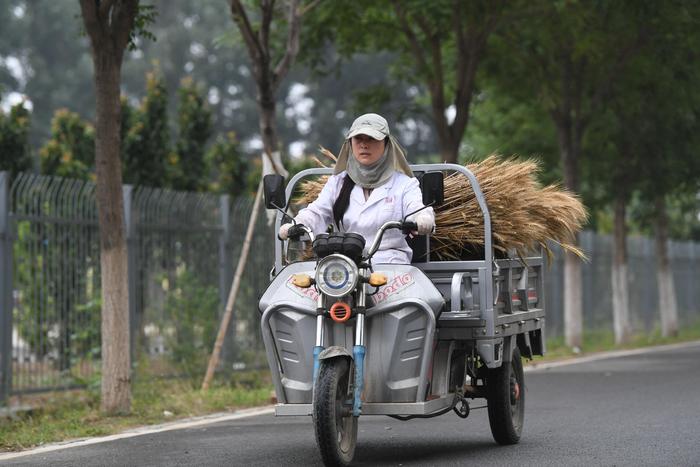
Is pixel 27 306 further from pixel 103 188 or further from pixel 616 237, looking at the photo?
pixel 616 237

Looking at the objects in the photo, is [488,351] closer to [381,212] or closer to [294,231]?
[381,212]

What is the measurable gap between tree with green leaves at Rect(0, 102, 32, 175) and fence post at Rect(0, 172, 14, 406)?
500 centimetres

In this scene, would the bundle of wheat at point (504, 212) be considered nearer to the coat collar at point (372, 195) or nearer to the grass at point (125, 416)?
the coat collar at point (372, 195)

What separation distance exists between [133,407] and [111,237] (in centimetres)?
166

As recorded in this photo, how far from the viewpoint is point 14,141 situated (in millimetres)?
18922

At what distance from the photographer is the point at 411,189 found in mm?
8953

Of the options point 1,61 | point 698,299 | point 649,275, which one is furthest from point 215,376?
point 1,61

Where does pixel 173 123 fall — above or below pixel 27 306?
above

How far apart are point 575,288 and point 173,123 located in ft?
110

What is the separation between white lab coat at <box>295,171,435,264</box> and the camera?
29.1ft

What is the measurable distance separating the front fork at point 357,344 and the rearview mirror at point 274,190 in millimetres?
728

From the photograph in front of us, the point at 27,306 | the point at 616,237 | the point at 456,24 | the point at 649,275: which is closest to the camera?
the point at 27,306

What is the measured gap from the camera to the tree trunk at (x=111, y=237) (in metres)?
12.6

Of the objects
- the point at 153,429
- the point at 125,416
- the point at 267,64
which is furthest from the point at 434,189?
the point at 267,64
